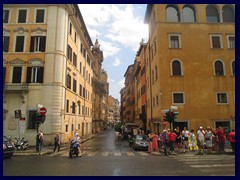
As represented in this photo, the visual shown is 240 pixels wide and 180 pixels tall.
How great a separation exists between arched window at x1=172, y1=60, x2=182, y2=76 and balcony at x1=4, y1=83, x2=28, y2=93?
54.5ft

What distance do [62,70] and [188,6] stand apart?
16978mm

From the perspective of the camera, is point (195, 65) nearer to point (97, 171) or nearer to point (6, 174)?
point (97, 171)

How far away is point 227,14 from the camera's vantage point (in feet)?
91.0

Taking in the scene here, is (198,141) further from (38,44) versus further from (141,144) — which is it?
(38,44)

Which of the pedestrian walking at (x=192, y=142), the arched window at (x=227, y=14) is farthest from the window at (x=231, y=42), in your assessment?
the pedestrian walking at (x=192, y=142)

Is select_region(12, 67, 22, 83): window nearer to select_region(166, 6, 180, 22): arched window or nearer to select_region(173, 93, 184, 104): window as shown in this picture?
select_region(173, 93, 184, 104): window

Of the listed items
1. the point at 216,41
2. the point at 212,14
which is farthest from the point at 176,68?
the point at 212,14

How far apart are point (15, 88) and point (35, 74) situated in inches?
101

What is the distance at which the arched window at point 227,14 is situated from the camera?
27.6 metres

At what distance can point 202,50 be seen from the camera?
1046 inches

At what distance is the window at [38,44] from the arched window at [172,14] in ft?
49.2

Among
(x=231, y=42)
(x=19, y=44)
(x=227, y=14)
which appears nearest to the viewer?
(x=19, y=44)

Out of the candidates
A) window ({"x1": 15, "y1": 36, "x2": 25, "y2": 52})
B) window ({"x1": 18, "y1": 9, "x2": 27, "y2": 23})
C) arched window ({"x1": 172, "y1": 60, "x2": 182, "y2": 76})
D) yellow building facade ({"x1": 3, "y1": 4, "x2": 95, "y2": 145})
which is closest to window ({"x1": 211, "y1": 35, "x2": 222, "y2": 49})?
arched window ({"x1": 172, "y1": 60, "x2": 182, "y2": 76})
